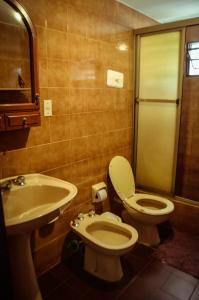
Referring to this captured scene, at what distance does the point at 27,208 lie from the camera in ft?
5.30

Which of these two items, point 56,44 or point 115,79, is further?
point 115,79

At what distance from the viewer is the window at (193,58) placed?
7.59 ft

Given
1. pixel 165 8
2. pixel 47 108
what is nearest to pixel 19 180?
pixel 47 108

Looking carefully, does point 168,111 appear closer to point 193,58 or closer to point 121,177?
point 193,58

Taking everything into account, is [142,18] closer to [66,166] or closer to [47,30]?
[47,30]

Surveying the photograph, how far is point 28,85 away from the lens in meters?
1.57

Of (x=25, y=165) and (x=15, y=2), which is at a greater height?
(x=15, y=2)

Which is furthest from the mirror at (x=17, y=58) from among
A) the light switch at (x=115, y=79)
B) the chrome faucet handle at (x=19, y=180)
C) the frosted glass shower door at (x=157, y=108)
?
the frosted glass shower door at (x=157, y=108)

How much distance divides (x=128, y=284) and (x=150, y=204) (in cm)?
86

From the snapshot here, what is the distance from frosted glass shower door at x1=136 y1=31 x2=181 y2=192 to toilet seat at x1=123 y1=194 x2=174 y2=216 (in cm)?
28

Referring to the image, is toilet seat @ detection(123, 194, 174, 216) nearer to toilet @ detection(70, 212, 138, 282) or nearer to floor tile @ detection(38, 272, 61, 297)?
toilet @ detection(70, 212, 138, 282)

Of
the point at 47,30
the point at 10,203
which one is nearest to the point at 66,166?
the point at 10,203

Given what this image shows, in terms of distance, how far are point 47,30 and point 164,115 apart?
1419mm

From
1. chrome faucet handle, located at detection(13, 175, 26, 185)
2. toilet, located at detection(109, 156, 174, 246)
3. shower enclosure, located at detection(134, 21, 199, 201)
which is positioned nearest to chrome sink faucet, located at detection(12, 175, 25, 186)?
chrome faucet handle, located at detection(13, 175, 26, 185)
